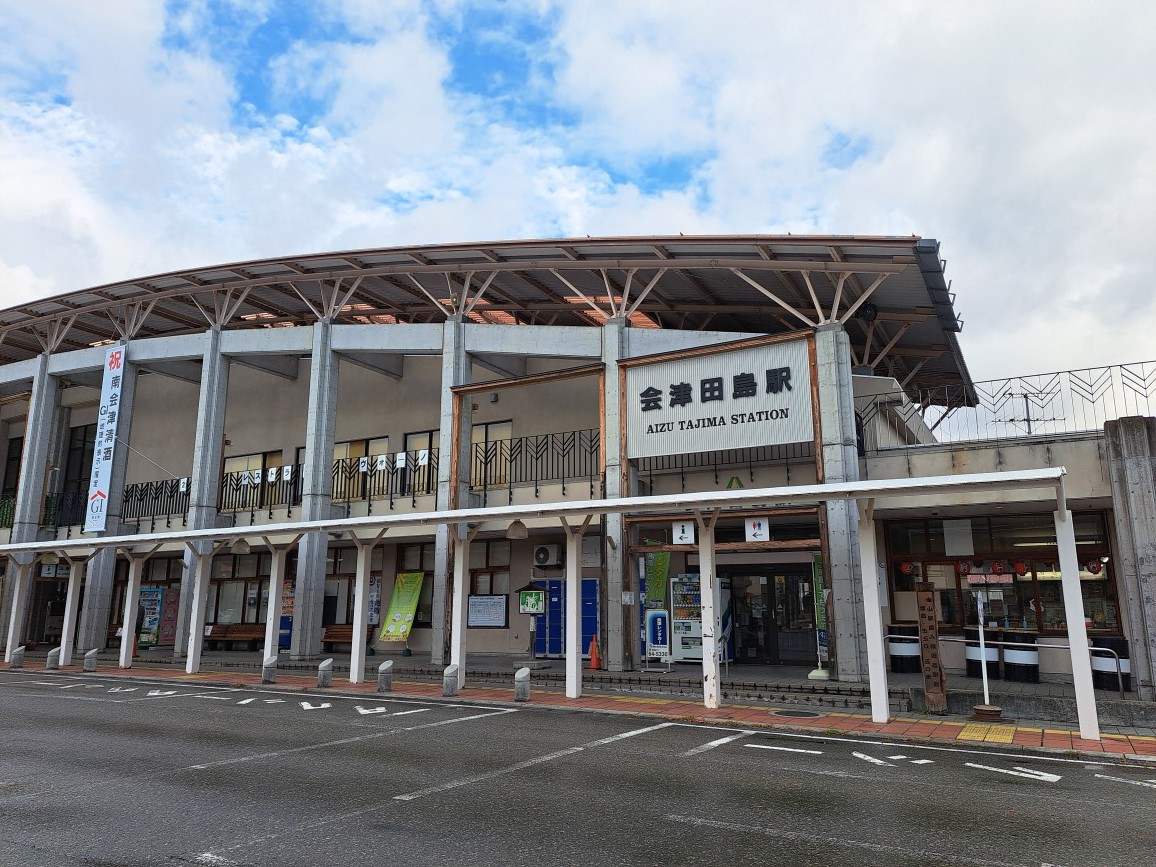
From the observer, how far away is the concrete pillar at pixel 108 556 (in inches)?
891

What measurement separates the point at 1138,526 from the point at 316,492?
16.6 m

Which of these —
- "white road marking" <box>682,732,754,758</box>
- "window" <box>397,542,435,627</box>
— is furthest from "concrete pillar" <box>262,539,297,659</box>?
"white road marking" <box>682,732,754,758</box>

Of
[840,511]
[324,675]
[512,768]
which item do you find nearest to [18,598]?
[324,675]

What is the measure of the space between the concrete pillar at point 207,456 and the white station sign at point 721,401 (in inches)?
481

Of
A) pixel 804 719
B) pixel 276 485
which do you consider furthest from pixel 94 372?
pixel 804 719

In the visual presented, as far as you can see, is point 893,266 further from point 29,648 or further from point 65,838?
point 29,648

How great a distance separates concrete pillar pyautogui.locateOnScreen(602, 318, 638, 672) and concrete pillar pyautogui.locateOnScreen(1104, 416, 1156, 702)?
26.2ft

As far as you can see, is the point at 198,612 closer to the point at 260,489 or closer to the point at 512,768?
the point at 260,489

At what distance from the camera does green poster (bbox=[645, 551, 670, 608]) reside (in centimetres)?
1669

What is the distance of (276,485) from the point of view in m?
23.6

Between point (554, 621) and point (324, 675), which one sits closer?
point (324, 675)

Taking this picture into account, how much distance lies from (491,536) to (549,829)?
1494cm

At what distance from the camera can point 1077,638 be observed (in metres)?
9.17

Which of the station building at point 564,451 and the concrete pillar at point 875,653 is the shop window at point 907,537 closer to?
the station building at point 564,451
